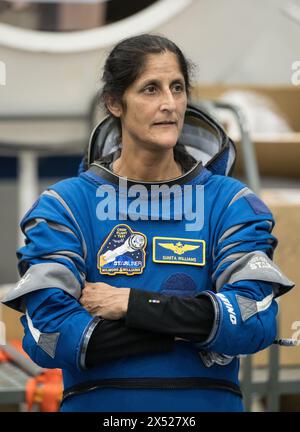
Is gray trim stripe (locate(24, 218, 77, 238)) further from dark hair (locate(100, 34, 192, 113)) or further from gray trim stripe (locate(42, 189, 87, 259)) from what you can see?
dark hair (locate(100, 34, 192, 113))

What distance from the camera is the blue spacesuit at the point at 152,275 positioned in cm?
243

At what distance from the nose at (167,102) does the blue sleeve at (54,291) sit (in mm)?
340

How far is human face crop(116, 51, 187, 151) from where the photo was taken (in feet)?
8.41

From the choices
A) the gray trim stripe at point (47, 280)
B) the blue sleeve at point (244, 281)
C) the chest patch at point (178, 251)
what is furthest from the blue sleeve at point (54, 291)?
the blue sleeve at point (244, 281)

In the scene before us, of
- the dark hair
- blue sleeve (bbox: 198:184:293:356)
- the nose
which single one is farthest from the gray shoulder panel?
the dark hair

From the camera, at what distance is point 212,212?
2.55m

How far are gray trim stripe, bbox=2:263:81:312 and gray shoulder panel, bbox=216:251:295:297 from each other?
0.35m

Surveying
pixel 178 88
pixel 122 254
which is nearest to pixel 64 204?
pixel 122 254

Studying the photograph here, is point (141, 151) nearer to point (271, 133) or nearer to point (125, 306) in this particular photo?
point (125, 306)

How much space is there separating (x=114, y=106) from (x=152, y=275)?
1.59ft

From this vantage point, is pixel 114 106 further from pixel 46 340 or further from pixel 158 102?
pixel 46 340
